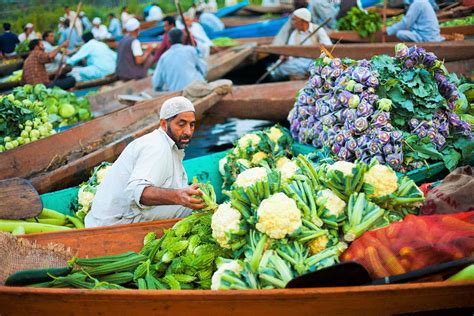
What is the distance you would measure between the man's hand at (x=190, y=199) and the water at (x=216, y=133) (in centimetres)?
382

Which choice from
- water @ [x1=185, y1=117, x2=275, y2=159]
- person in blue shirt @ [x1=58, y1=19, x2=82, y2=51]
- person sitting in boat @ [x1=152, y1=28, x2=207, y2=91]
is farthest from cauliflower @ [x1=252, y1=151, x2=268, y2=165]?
person in blue shirt @ [x1=58, y1=19, x2=82, y2=51]

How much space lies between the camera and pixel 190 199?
3.14 m

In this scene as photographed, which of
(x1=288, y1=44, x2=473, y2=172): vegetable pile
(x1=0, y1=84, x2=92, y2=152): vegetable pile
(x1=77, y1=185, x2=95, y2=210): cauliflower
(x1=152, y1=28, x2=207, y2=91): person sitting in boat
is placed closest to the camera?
(x1=288, y1=44, x2=473, y2=172): vegetable pile

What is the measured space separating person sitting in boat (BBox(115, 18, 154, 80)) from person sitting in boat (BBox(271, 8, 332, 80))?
2.37 meters

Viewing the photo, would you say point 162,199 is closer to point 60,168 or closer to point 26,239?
point 26,239

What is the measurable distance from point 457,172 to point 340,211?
81 cm

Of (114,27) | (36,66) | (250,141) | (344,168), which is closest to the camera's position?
(344,168)

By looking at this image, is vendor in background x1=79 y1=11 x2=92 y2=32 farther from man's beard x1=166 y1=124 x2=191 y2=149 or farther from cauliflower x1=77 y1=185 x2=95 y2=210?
man's beard x1=166 y1=124 x2=191 y2=149

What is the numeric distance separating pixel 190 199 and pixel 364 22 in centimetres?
812

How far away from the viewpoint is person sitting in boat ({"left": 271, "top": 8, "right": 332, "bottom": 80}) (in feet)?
27.8

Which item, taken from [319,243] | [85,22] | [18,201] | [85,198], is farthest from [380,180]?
[85,22]

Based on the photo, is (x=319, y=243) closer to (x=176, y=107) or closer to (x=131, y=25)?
(x=176, y=107)

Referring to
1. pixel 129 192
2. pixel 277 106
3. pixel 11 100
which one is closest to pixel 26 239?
pixel 129 192

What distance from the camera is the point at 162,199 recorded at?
3.24 m
